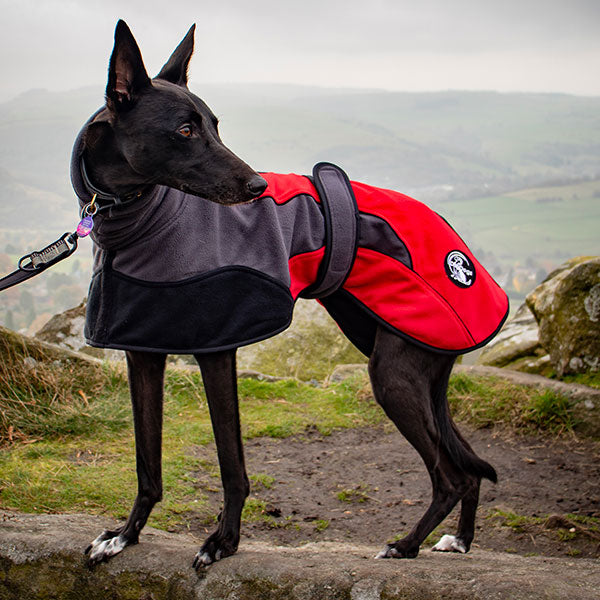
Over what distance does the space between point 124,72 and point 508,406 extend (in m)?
4.30

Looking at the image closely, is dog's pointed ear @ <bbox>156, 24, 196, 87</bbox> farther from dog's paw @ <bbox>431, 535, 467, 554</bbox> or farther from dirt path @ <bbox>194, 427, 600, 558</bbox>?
dog's paw @ <bbox>431, 535, 467, 554</bbox>

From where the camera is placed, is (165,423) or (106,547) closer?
(106,547)

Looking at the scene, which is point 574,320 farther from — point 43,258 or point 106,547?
point 43,258

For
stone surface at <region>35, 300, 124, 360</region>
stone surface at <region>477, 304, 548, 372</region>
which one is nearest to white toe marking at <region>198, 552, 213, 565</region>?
stone surface at <region>477, 304, 548, 372</region>

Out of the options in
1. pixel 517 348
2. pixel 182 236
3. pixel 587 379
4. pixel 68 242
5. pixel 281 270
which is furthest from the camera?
pixel 517 348

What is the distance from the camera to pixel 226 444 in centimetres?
293

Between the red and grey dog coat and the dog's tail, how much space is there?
36 cm

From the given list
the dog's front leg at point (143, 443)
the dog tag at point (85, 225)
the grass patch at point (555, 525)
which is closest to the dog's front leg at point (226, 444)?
the dog's front leg at point (143, 443)

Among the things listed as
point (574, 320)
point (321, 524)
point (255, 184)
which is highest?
point (255, 184)

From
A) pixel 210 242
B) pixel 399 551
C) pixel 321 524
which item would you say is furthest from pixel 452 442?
pixel 210 242

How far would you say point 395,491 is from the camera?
451 centimetres

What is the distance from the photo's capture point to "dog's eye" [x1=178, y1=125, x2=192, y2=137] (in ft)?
7.93

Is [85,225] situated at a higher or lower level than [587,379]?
higher

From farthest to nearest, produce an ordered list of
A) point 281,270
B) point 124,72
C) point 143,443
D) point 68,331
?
point 68,331 → point 143,443 → point 281,270 → point 124,72
